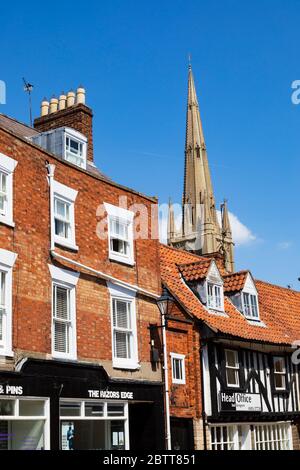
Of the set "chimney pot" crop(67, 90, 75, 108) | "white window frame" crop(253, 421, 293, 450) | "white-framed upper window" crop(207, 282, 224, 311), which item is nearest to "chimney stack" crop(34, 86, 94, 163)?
"chimney pot" crop(67, 90, 75, 108)

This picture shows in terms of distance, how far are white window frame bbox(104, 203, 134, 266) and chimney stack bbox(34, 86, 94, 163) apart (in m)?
3.66

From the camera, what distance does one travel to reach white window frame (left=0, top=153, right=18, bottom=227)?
16.0 meters

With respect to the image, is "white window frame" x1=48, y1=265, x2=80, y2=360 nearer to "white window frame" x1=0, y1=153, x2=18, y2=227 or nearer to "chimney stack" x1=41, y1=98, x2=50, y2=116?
"white window frame" x1=0, y1=153, x2=18, y2=227

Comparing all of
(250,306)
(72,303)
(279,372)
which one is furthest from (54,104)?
(279,372)

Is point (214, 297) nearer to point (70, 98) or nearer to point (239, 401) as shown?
point (239, 401)

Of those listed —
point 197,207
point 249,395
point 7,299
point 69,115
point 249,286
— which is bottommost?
point 249,395

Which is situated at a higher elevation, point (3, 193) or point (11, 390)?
point (3, 193)

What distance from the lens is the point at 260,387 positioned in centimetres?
2377

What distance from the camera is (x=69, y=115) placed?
22.8 m

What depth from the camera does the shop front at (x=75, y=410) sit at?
1543 cm

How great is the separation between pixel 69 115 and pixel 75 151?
332 cm

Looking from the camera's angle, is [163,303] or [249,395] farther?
[249,395]

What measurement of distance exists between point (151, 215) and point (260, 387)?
7.28 m
